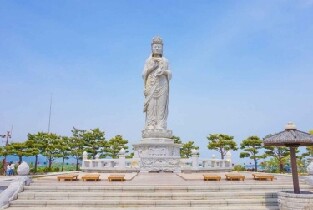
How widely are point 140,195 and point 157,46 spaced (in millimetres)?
16192

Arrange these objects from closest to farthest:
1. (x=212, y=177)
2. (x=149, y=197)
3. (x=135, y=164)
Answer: (x=149, y=197), (x=212, y=177), (x=135, y=164)

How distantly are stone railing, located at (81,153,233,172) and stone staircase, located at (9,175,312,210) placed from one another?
9488 mm

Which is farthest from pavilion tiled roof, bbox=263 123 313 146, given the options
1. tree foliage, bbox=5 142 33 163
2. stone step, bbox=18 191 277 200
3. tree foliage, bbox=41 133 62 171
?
tree foliage, bbox=41 133 62 171

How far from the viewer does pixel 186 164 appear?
Result: 23.4 meters

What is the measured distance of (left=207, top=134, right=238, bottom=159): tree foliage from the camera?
32294mm

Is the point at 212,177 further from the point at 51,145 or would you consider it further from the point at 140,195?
the point at 51,145

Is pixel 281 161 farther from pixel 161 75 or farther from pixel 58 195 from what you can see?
pixel 58 195

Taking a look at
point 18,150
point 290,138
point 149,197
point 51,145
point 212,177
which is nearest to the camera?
point 290,138

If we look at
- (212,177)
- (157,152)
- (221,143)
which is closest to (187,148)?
(221,143)

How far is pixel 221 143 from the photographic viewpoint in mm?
32656

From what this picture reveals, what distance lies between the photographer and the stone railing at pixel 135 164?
842 inches

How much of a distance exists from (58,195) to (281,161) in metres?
25.0

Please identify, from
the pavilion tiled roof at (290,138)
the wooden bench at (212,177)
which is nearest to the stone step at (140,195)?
the pavilion tiled roof at (290,138)

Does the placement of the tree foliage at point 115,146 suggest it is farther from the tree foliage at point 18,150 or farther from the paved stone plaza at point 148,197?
the paved stone plaza at point 148,197
